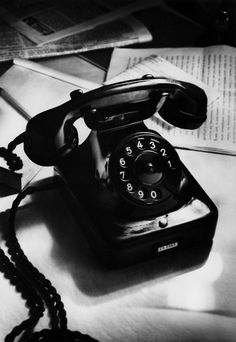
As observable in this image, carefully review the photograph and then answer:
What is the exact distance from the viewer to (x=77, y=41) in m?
1.16

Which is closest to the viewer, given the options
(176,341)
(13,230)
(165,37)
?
(176,341)

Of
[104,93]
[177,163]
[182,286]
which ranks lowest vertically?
[182,286]

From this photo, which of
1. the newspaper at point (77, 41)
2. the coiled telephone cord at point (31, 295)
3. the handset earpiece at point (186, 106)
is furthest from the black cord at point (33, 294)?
the newspaper at point (77, 41)

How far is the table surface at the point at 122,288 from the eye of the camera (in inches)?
25.8

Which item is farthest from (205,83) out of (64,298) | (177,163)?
(64,298)

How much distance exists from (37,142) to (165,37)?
2.06 feet

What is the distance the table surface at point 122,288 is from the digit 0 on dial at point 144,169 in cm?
10

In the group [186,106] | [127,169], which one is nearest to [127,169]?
[127,169]

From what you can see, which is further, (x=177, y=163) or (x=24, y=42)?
(x=24, y=42)

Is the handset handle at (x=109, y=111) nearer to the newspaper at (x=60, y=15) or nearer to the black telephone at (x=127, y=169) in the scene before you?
the black telephone at (x=127, y=169)

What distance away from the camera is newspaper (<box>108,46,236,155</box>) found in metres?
0.93

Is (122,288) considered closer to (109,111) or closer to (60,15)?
(109,111)

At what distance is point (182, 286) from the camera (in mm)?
706

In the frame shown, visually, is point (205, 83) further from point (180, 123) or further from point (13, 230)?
point (13, 230)
